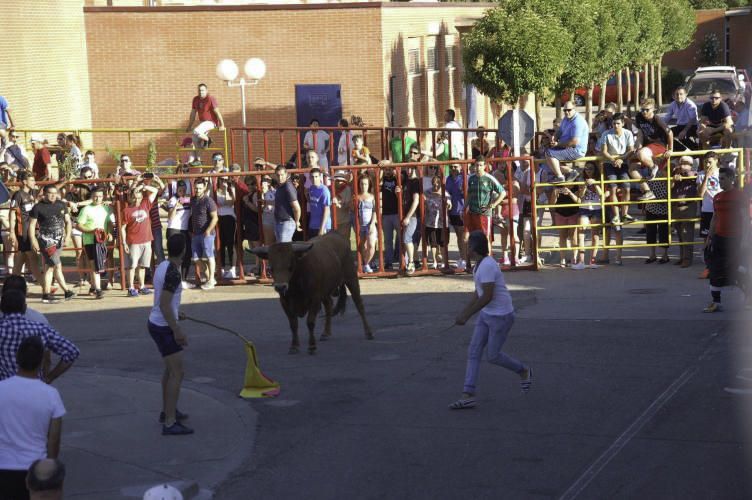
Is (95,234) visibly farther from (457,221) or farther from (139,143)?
(139,143)

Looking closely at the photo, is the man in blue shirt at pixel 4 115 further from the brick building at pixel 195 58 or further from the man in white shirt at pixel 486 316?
the man in white shirt at pixel 486 316

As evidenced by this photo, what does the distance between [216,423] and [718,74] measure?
34303 millimetres

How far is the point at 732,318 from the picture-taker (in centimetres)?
1526

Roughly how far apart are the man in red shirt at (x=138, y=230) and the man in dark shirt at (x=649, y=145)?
804 centimetres

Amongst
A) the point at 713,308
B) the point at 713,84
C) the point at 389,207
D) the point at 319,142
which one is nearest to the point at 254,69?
the point at 319,142

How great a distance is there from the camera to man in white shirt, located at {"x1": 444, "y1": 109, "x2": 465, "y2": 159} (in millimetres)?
26652

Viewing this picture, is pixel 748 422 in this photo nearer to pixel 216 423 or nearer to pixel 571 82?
pixel 216 423

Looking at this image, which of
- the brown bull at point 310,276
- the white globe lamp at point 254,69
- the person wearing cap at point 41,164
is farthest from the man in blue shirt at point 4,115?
the brown bull at point 310,276

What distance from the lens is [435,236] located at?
66.9ft

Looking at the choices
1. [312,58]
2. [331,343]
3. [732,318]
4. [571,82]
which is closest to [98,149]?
[312,58]

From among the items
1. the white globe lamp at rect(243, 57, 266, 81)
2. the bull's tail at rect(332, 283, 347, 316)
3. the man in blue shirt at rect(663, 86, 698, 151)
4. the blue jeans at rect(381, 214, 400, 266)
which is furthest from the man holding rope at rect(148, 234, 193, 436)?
the white globe lamp at rect(243, 57, 266, 81)

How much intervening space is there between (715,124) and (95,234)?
38.7 feet

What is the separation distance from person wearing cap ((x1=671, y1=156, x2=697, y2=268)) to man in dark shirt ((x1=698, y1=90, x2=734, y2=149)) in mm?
2423

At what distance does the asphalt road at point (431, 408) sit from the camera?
372 inches
